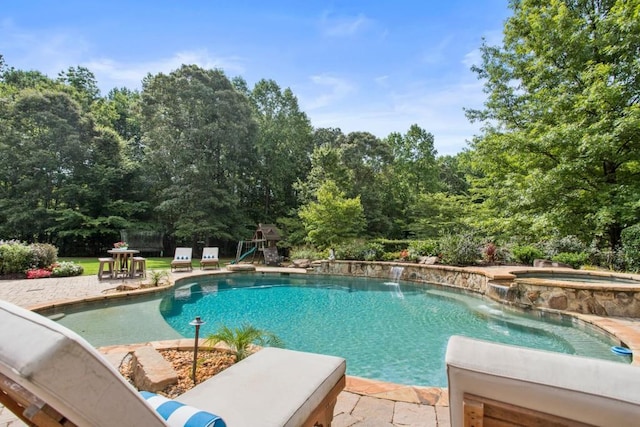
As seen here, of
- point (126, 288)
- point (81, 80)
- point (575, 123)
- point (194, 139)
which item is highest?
point (81, 80)

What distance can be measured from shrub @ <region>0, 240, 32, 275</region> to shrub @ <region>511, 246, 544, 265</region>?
15.0 metres

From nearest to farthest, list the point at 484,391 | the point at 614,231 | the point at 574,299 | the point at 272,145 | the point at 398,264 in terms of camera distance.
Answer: the point at 484,391
the point at 574,299
the point at 614,231
the point at 398,264
the point at 272,145

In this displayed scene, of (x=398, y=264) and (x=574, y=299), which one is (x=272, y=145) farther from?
(x=574, y=299)

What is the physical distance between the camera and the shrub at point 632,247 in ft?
26.3

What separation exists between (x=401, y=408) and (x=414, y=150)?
71.4 ft

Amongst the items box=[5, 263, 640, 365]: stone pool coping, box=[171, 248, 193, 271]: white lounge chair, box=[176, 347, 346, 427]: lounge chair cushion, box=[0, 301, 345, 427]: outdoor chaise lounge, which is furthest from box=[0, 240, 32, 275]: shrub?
box=[0, 301, 345, 427]: outdoor chaise lounge

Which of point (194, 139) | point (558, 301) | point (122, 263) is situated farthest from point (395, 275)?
point (194, 139)

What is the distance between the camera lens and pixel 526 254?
10.4 metres

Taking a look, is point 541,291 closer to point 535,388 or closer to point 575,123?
point 575,123

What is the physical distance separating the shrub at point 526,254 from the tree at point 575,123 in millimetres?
724

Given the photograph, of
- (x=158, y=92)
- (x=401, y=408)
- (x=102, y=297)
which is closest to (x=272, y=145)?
(x=158, y=92)

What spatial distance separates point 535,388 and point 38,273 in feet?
38.5

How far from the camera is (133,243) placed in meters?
17.9

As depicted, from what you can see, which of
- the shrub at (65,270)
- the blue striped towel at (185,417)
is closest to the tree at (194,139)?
the shrub at (65,270)
